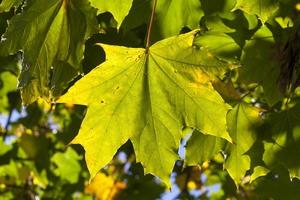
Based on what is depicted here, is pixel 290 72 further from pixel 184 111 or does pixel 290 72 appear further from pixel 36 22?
pixel 36 22

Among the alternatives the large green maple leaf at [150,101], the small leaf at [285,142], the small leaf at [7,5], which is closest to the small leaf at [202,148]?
the small leaf at [285,142]

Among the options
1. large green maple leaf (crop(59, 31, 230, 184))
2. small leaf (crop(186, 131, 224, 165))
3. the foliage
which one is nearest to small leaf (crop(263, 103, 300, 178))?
the foliage

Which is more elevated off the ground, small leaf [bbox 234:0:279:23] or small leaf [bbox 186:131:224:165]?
small leaf [bbox 234:0:279:23]

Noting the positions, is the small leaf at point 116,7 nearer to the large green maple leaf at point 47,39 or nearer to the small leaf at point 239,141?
the large green maple leaf at point 47,39

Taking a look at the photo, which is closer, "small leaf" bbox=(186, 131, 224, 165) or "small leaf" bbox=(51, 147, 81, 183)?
"small leaf" bbox=(186, 131, 224, 165)

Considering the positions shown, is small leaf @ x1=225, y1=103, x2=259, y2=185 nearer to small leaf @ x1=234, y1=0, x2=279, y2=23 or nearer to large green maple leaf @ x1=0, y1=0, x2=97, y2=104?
small leaf @ x1=234, y1=0, x2=279, y2=23

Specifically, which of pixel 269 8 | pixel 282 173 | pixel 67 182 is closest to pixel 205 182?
pixel 67 182
